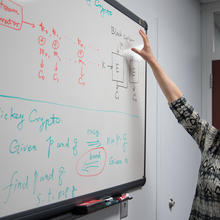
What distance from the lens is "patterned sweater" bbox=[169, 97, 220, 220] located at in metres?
1.23

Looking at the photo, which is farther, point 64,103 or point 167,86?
point 167,86

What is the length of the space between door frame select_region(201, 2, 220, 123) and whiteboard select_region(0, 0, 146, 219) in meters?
1.47

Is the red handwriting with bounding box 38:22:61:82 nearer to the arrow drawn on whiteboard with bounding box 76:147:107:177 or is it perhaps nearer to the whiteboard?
the whiteboard

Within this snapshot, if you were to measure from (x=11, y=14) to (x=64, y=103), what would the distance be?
1.09 feet

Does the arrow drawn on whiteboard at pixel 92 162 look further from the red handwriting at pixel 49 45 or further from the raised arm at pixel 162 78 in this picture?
the raised arm at pixel 162 78

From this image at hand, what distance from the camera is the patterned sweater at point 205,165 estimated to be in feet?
4.05

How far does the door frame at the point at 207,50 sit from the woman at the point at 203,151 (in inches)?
54.4

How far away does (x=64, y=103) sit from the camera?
0.96 meters

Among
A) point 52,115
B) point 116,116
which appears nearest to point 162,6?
point 116,116

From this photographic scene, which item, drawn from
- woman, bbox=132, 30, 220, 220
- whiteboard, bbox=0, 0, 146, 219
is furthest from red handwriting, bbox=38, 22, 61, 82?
woman, bbox=132, 30, 220, 220

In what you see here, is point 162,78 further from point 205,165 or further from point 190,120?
point 205,165

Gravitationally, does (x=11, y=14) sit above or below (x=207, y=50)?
below

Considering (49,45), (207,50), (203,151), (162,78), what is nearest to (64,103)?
(49,45)

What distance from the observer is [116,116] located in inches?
48.4
